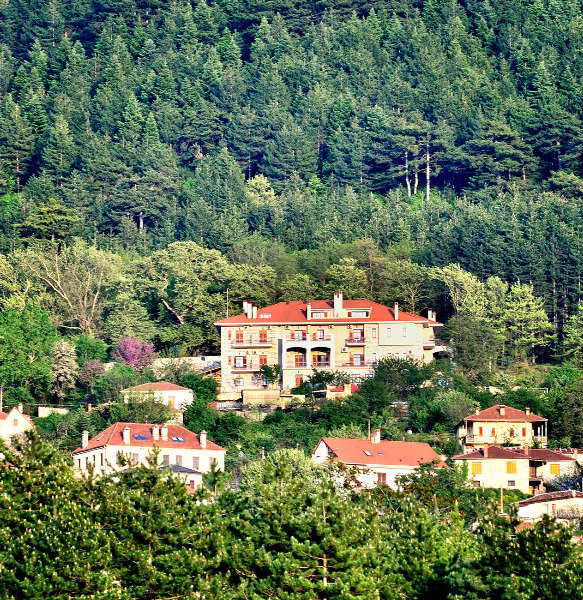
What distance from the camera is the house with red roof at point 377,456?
65.0m

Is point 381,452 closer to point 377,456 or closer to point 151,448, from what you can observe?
point 377,456

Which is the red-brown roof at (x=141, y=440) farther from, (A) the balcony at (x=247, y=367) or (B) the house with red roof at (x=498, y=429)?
(B) the house with red roof at (x=498, y=429)

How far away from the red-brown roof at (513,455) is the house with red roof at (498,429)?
248 cm

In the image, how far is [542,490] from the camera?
6700 cm

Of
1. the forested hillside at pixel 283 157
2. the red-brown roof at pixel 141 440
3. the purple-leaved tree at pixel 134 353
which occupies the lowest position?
the red-brown roof at pixel 141 440

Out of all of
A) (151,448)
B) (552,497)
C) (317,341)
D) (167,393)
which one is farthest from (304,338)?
(552,497)

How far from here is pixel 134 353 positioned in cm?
8569

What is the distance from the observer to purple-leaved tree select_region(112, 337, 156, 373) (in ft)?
280

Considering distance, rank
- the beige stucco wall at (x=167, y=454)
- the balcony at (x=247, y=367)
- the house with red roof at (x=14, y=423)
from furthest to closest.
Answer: the balcony at (x=247, y=367), the house with red roof at (x=14, y=423), the beige stucco wall at (x=167, y=454)

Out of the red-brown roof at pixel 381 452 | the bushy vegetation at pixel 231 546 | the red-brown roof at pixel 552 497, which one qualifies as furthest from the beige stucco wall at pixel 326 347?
the bushy vegetation at pixel 231 546

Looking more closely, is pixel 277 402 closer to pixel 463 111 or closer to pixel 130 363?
pixel 130 363

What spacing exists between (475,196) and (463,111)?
11.5 meters

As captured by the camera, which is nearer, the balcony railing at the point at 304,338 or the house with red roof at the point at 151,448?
the house with red roof at the point at 151,448

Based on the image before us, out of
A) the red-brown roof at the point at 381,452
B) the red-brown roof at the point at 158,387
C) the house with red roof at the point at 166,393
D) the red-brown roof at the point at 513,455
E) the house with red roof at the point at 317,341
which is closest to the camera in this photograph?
the red-brown roof at the point at 381,452
